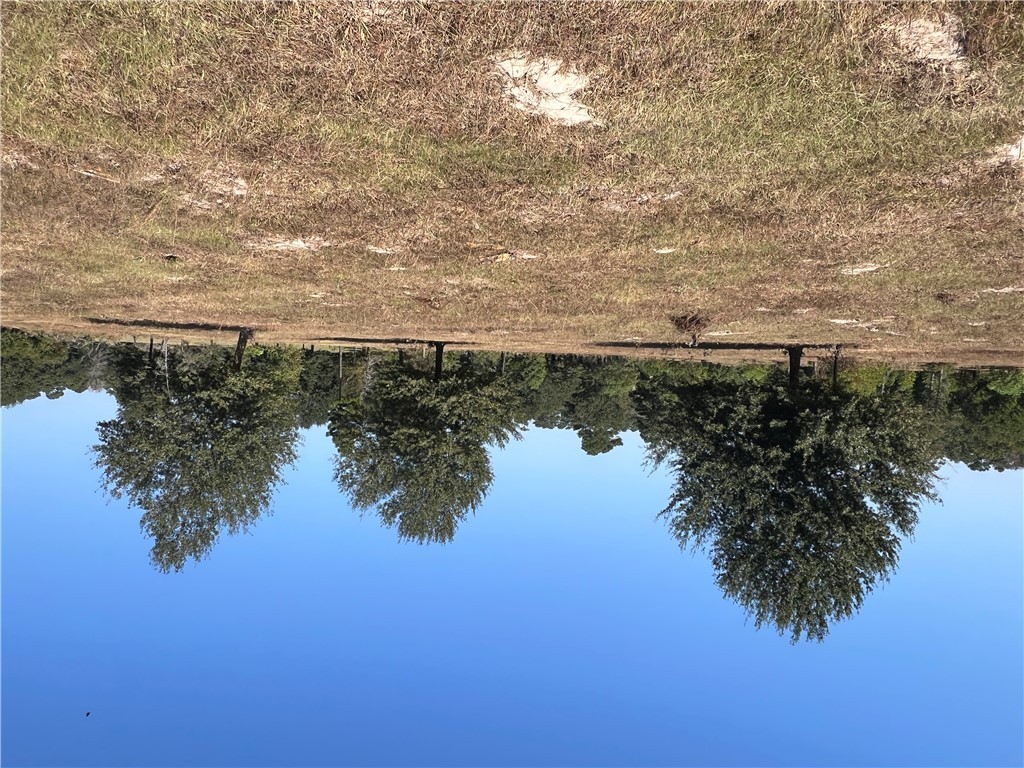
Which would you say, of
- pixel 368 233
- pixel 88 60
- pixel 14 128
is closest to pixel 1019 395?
pixel 368 233

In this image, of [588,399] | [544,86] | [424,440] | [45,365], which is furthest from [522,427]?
[45,365]

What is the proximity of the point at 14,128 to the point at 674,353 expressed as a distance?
1939 centimetres

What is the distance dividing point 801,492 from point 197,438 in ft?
71.1

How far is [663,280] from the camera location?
15.2 meters

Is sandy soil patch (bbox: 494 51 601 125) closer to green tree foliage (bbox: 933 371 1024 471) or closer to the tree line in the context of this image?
the tree line

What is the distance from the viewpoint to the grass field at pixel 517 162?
8680 mm

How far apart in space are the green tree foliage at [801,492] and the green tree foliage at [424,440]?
7.73m

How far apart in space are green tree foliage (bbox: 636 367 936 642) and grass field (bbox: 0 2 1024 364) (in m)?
3.22

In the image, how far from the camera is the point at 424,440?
20859 mm

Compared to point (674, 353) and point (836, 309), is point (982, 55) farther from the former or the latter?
point (674, 353)

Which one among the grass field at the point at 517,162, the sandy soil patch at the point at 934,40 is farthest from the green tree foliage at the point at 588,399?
the sandy soil patch at the point at 934,40

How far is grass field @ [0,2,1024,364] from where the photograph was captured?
8.68 metres

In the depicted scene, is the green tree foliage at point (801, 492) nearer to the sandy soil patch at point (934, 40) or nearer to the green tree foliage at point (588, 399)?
the green tree foliage at point (588, 399)

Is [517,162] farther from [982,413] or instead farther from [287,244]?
[982,413]
